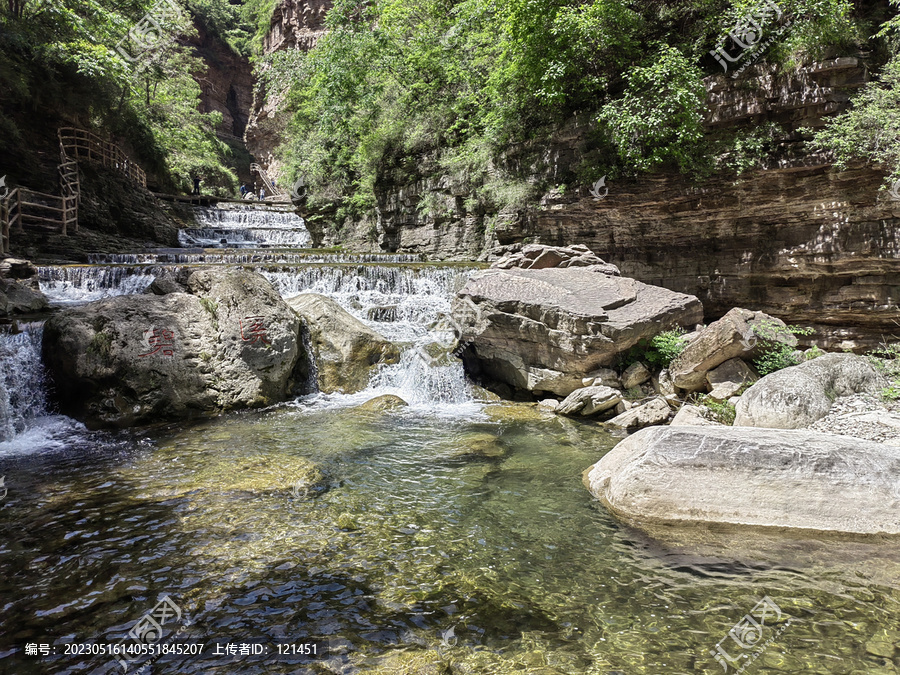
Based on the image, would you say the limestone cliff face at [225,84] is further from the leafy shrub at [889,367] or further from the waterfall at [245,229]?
the leafy shrub at [889,367]

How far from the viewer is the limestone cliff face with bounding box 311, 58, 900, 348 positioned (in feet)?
28.4

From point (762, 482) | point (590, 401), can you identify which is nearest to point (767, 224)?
point (590, 401)

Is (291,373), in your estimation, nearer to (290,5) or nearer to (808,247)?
(808,247)

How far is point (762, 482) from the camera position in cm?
436

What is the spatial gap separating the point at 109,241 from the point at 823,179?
22026 millimetres

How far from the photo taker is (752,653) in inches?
113

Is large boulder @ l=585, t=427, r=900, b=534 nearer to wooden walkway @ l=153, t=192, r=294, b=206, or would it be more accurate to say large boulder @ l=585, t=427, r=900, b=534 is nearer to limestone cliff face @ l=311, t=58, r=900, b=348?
limestone cliff face @ l=311, t=58, r=900, b=348

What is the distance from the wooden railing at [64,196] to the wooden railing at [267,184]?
60.6ft

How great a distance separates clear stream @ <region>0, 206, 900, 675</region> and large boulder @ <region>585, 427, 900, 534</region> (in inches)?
9.3

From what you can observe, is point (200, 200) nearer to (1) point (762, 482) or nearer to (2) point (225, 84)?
(2) point (225, 84)

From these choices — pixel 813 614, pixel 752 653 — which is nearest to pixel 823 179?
pixel 813 614

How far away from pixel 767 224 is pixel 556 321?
541 centimetres

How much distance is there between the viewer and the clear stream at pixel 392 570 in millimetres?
2893

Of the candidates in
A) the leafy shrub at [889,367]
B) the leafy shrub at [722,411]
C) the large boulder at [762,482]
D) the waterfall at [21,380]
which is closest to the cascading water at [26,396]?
the waterfall at [21,380]
